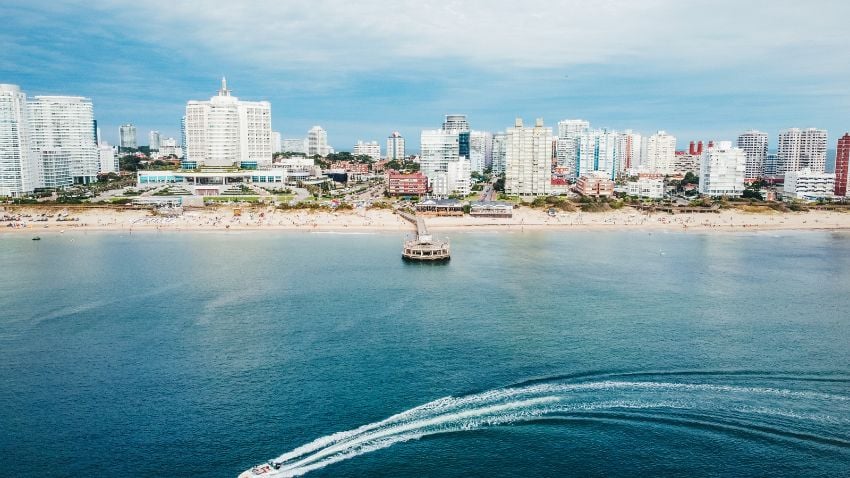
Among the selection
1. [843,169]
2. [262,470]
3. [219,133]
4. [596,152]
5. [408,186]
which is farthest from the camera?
[596,152]

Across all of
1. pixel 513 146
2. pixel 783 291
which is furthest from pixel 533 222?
pixel 783 291

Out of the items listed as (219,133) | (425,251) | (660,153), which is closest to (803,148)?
(660,153)

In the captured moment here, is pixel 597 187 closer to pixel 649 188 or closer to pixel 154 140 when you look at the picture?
pixel 649 188

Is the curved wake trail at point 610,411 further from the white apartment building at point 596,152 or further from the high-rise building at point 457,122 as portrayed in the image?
the high-rise building at point 457,122

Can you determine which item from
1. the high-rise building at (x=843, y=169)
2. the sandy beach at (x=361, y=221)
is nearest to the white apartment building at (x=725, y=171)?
the high-rise building at (x=843, y=169)

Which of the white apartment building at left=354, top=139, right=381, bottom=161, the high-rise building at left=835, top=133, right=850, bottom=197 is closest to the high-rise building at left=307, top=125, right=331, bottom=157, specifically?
the white apartment building at left=354, top=139, right=381, bottom=161

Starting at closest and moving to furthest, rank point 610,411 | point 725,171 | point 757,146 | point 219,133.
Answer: point 610,411, point 725,171, point 219,133, point 757,146

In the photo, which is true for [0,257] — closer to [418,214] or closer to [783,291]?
[418,214]

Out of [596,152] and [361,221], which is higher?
[596,152]
